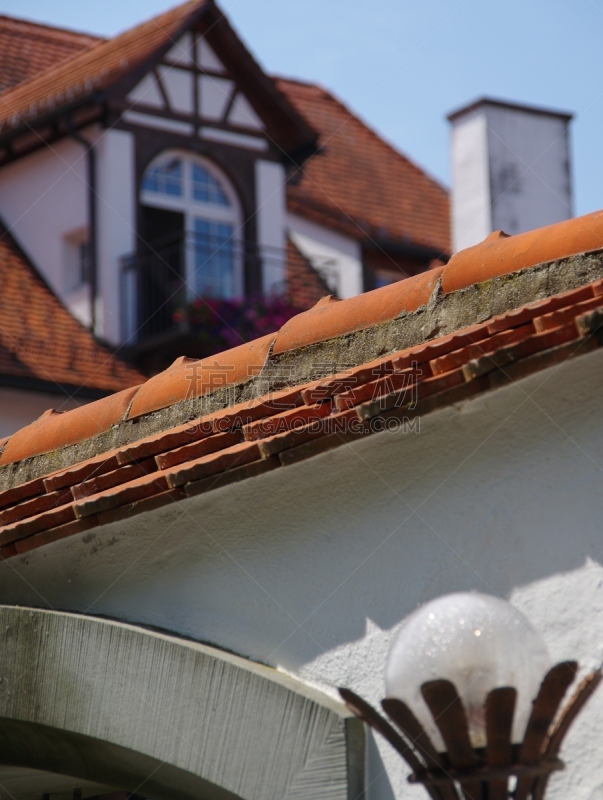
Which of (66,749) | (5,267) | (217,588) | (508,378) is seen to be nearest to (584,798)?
(508,378)

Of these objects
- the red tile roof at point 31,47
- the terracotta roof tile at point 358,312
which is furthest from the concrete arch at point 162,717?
the red tile roof at point 31,47

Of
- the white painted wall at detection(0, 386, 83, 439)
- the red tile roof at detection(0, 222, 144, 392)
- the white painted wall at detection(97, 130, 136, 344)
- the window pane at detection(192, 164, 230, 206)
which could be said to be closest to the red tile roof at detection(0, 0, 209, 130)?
the white painted wall at detection(97, 130, 136, 344)

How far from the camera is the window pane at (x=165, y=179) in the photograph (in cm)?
1360

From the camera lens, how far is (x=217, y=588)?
3439mm

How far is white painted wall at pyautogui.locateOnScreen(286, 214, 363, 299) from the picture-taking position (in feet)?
52.2

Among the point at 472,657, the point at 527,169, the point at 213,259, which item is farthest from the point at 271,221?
the point at 472,657

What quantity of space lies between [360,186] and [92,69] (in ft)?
14.9

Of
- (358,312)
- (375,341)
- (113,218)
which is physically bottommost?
(375,341)

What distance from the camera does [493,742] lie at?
2352 mm

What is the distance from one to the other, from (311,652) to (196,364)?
1.02 metres

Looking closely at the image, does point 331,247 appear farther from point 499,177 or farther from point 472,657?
point 472,657

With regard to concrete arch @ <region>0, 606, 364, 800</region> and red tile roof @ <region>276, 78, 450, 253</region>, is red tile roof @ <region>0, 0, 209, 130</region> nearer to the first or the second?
red tile roof @ <region>276, 78, 450, 253</region>

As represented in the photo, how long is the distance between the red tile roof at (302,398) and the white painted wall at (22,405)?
26.2 ft

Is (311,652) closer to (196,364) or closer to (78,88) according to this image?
(196,364)
